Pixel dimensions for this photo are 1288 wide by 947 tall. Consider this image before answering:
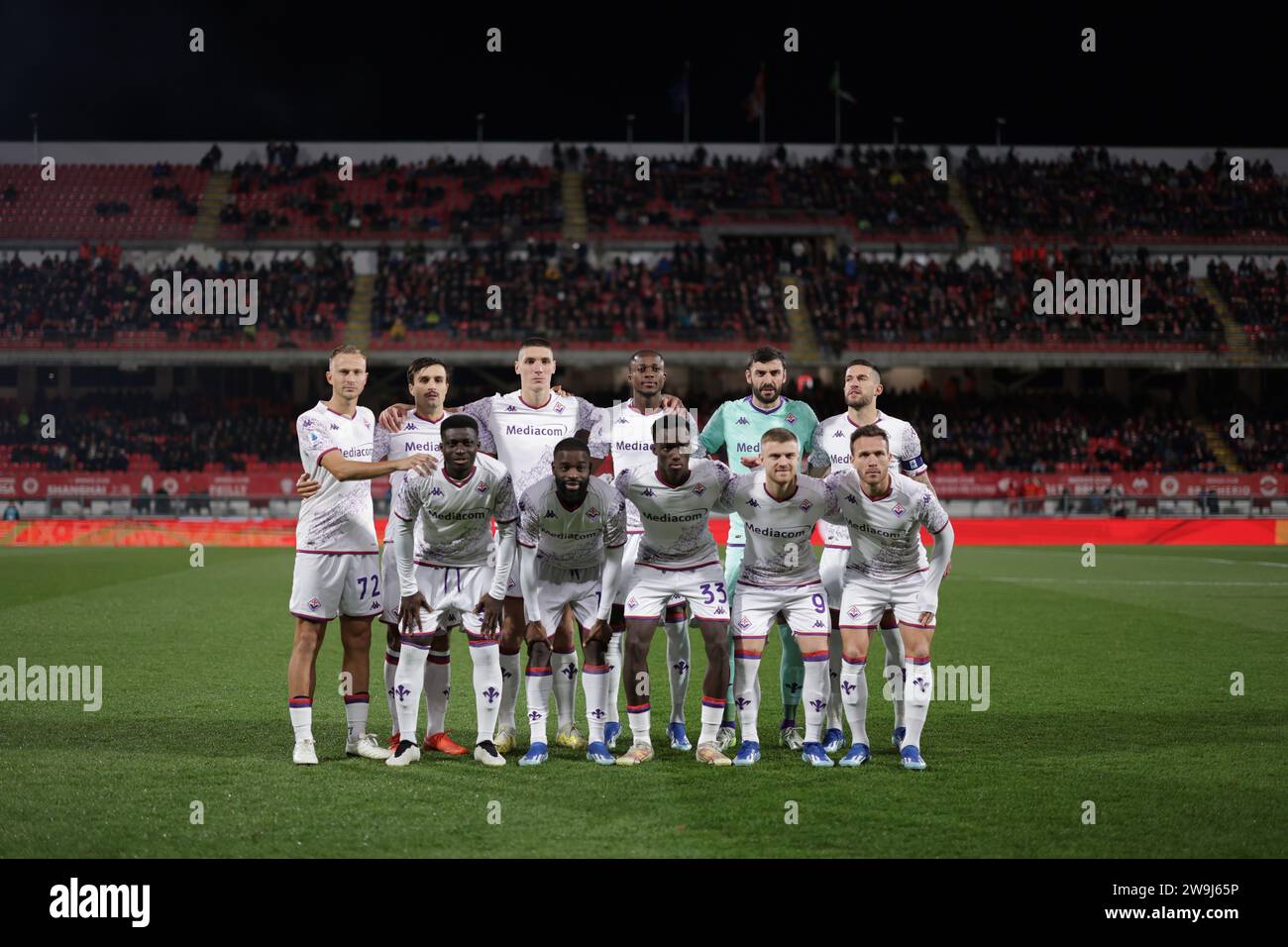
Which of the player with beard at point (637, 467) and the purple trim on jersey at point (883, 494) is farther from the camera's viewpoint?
the player with beard at point (637, 467)

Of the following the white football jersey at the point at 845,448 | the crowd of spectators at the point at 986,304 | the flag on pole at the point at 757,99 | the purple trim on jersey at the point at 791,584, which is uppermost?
the flag on pole at the point at 757,99

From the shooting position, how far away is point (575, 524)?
794 centimetres

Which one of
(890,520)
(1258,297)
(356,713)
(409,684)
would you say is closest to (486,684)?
(409,684)

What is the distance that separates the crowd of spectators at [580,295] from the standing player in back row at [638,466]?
3119 centimetres

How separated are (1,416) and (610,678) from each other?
38583mm

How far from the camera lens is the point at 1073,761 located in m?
7.92

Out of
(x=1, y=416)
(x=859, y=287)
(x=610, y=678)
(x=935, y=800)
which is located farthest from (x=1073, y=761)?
(x=1, y=416)

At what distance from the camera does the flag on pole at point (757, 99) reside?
4728 centimetres

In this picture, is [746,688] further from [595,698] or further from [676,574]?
[595,698]

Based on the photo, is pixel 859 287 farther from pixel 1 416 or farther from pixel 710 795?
pixel 710 795

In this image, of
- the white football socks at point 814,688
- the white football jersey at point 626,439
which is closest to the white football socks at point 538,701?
the white football jersey at point 626,439

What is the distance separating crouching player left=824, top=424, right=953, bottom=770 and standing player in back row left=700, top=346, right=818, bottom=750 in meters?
0.67

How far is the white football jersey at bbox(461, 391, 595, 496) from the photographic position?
8.62 metres

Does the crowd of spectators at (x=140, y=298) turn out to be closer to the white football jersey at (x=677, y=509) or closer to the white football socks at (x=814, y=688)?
the white football jersey at (x=677, y=509)
